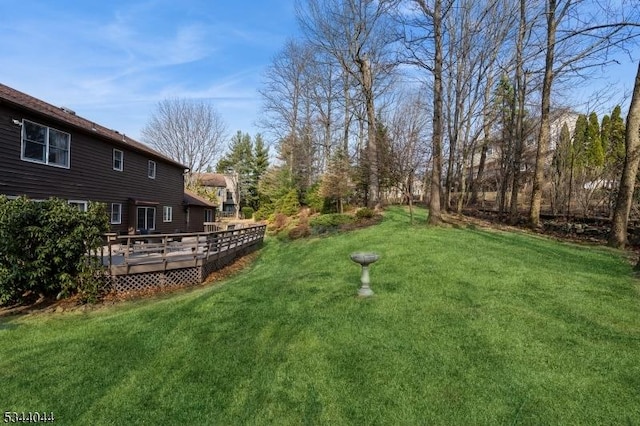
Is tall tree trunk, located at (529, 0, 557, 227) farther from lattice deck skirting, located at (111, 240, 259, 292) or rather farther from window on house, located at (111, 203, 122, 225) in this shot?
window on house, located at (111, 203, 122, 225)

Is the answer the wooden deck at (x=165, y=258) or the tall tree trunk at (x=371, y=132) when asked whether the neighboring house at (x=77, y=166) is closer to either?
the wooden deck at (x=165, y=258)

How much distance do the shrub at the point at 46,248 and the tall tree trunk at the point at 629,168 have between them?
1321 centimetres

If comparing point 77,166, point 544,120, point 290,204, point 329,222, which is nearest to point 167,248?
point 77,166

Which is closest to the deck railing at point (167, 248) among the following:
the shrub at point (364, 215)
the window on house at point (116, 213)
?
the window on house at point (116, 213)

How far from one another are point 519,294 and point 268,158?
1826 inches

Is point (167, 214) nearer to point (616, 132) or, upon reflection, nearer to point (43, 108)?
point (43, 108)

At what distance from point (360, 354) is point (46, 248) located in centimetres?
763

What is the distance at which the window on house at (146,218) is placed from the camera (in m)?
17.8

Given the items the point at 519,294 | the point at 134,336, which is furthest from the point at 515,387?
the point at 134,336

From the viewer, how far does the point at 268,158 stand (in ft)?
163

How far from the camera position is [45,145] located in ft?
38.8

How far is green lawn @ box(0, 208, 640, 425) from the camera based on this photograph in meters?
3.16

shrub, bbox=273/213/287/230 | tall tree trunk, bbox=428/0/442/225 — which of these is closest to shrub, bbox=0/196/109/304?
tall tree trunk, bbox=428/0/442/225

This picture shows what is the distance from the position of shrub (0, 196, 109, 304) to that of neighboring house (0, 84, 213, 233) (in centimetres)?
385
